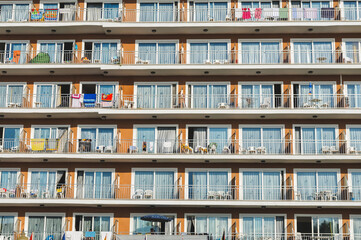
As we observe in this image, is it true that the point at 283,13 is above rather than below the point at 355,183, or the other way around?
above

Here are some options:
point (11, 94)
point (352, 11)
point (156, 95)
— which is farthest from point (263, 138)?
point (11, 94)

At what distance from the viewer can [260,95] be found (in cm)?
4169

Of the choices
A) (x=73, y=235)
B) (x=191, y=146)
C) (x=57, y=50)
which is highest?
(x=57, y=50)

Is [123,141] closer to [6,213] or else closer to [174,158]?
[174,158]

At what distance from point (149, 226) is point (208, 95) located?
32.6 feet

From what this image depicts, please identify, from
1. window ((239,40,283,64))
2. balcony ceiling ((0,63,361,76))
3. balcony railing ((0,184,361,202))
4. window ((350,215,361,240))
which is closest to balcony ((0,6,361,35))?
window ((239,40,283,64))

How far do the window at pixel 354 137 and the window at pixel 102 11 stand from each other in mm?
18484

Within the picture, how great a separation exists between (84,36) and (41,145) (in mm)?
8490

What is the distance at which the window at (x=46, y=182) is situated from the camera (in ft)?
134

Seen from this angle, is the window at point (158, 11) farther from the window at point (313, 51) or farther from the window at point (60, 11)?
the window at point (313, 51)

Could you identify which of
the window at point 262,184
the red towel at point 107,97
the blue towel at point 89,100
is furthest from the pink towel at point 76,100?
the window at point 262,184

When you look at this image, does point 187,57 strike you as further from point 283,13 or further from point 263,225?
point 263,225

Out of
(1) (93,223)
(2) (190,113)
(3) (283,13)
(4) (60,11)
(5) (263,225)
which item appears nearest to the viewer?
(5) (263,225)

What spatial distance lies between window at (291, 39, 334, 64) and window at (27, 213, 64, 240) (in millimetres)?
19863
